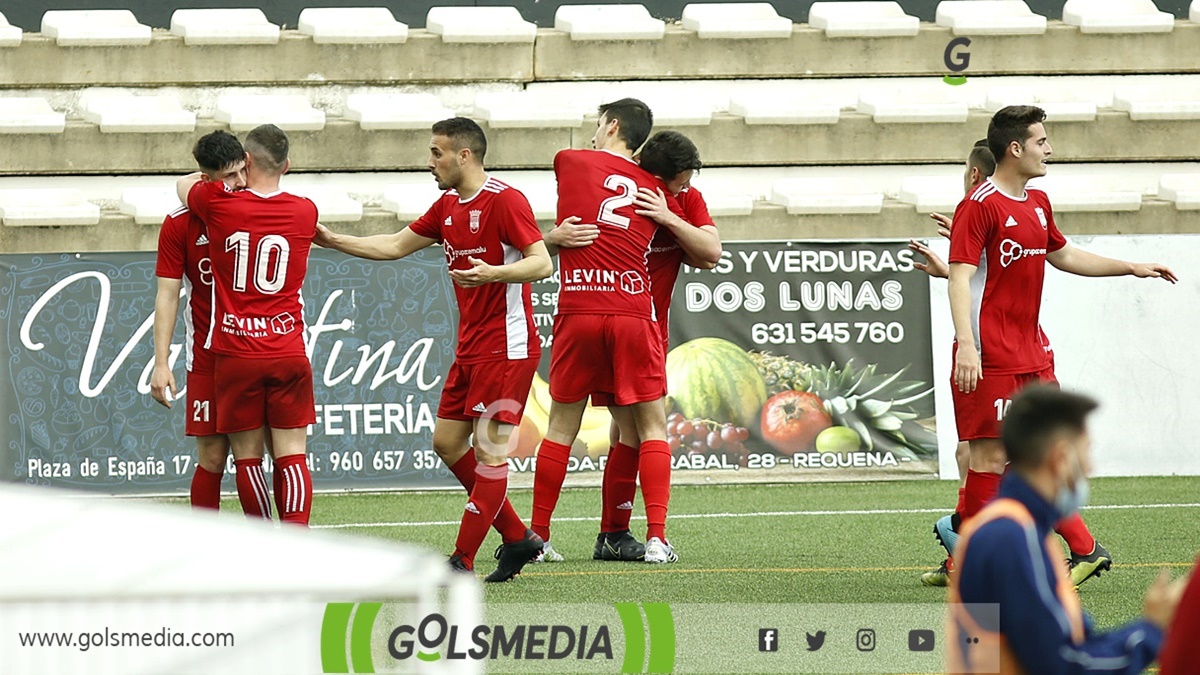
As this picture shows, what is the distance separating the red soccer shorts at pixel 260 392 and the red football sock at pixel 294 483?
0.50 ft

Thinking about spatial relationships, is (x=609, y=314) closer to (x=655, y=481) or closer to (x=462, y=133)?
(x=655, y=481)

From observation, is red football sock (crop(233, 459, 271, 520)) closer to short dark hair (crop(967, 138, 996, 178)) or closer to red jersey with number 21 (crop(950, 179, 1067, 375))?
red jersey with number 21 (crop(950, 179, 1067, 375))

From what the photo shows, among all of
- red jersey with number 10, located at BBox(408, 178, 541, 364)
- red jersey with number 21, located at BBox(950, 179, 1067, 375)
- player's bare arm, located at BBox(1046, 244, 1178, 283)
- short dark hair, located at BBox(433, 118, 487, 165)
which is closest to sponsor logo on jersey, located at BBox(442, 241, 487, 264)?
red jersey with number 10, located at BBox(408, 178, 541, 364)

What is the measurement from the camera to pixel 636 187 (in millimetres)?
7324

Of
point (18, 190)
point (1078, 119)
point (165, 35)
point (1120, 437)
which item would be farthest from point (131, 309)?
point (1078, 119)

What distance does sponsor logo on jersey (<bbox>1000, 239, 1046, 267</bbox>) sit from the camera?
6387mm

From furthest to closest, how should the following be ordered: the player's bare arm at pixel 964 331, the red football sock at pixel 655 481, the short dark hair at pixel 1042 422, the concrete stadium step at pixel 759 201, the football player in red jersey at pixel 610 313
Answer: the concrete stadium step at pixel 759 201
the red football sock at pixel 655 481
the football player in red jersey at pixel 610 313
the player's bare arm at pixel 964 331
the short dark hair at pixel 1042 422

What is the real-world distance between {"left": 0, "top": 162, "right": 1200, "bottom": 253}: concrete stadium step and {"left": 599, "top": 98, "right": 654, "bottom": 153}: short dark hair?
5429 millimetres

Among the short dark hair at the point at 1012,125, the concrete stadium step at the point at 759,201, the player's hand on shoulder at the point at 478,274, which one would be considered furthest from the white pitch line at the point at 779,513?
the concrete stadium step at the point at 759,201

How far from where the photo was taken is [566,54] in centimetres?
1549

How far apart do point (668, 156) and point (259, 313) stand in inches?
80.7

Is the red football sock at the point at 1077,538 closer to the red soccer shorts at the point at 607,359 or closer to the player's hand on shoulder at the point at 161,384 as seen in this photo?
the red soccer shorts at the point at 607,359

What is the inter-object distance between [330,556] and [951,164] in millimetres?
13145

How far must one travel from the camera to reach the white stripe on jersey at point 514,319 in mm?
6797
